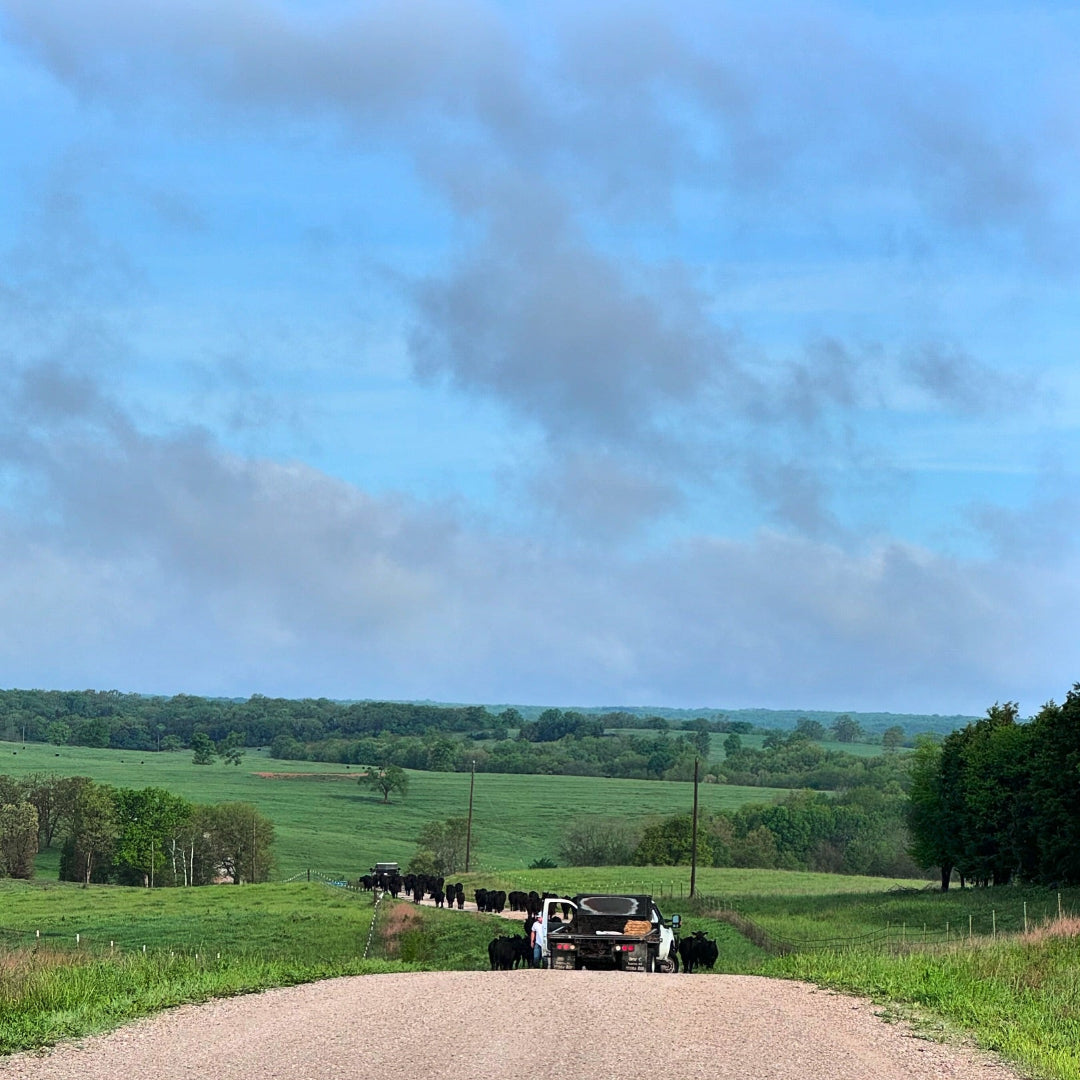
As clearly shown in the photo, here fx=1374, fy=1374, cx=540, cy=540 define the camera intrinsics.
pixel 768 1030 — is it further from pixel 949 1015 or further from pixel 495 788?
pixel 495 788

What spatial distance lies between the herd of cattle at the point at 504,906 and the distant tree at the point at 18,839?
157ft

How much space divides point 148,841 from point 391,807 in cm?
5077

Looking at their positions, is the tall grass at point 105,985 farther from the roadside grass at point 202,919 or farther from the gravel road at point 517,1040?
the roadside grass at point 202,919

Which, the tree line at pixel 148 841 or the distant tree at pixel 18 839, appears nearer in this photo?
the distant tree at pixel 18 839

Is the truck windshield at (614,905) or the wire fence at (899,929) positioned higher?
the truck windshield at (614,905)

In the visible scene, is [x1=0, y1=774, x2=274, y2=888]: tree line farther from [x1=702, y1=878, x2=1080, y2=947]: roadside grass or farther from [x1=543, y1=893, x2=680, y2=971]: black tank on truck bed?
[x1=543, y1=893, x2=680, y2=971]: black tank on truck bed

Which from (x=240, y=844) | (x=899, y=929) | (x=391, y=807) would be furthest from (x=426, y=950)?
(x=391, y=807)

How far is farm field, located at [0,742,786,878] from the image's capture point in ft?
421

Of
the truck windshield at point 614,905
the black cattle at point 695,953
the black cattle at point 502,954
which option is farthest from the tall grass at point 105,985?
the black cattle at point 695,953

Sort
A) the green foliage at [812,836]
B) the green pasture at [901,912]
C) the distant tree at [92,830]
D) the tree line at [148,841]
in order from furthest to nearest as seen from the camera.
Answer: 1. the green foliage at [812,836]
2. the distant tree at [92,830]
3. the tree line at [148,841]
4. the green pasture at [901,912]

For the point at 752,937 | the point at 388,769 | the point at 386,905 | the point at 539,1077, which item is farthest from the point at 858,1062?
the point at 388,769

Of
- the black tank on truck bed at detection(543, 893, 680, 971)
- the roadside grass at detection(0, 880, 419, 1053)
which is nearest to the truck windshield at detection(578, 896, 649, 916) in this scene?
the black tank on truck bed at detection(543, 893, 680, 971)

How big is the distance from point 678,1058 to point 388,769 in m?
163

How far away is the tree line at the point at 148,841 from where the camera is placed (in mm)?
116438
